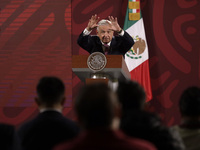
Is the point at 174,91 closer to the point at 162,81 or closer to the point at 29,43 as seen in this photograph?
the point at 162,81

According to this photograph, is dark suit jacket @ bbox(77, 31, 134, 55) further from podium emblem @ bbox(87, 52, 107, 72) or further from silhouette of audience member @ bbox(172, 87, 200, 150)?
silhouette of audience member @ bbox(172, 87, 200, 150)

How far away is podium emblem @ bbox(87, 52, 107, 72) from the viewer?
283cm

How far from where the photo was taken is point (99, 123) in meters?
0.96

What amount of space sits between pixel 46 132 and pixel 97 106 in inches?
23.2

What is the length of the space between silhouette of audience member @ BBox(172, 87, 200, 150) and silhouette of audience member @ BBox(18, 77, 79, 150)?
52cm

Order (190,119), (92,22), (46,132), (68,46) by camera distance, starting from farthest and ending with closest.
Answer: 1. (68,46)
2. (92,22)
3. (190,119)
4. (46,132)

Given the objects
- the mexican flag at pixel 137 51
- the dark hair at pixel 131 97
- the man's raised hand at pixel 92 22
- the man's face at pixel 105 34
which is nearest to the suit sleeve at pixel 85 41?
the man's face at pixel 105 34

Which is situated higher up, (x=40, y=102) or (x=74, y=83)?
(x=40, y=102)

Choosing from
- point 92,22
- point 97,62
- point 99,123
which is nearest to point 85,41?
point 92,22

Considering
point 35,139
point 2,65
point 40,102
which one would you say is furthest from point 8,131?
point 2,65

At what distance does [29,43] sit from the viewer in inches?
222

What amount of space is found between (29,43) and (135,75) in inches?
76.5

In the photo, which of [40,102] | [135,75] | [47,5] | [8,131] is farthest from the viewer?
[47,5]

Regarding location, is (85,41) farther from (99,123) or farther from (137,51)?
(99,123)
